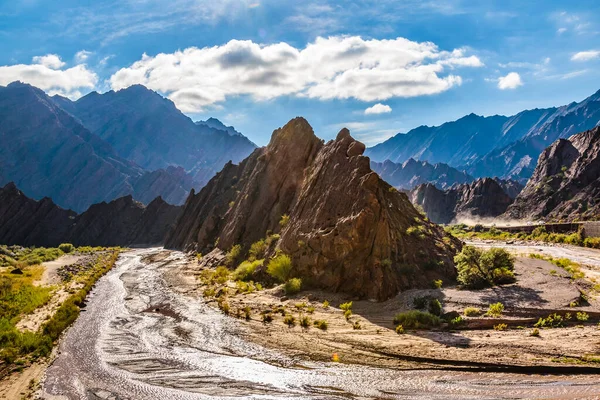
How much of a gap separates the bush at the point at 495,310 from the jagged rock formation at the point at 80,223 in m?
139

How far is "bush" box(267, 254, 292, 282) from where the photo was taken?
38.6 m

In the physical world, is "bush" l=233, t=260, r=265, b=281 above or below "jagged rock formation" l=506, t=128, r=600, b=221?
below

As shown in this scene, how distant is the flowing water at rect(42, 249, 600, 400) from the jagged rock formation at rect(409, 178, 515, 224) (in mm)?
143453

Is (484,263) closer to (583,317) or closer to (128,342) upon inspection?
(583,317)

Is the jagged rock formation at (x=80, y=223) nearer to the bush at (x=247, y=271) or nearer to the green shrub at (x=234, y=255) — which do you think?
the green shrub at (x=234, y=255)

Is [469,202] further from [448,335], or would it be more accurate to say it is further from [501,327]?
[448,335]

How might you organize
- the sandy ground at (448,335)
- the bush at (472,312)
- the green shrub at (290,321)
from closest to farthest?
the sandy ground at (448,335)
the bush at (472,312)
the green shrub at (290,321)

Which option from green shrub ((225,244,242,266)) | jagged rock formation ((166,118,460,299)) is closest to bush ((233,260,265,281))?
jagged rock formation ((166,118,460,299))

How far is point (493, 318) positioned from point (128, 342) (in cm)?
2286

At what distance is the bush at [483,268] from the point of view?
3203cm

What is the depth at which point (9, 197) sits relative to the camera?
5881 inches

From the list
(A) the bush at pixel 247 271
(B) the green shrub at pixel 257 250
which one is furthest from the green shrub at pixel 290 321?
(B) the green shrub at pixel 257 250

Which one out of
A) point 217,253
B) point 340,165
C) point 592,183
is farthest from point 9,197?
point 592,183

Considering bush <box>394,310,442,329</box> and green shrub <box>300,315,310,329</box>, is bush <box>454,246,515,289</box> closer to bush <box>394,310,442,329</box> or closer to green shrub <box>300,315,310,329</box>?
bush <box>394,310,442,329</box>
